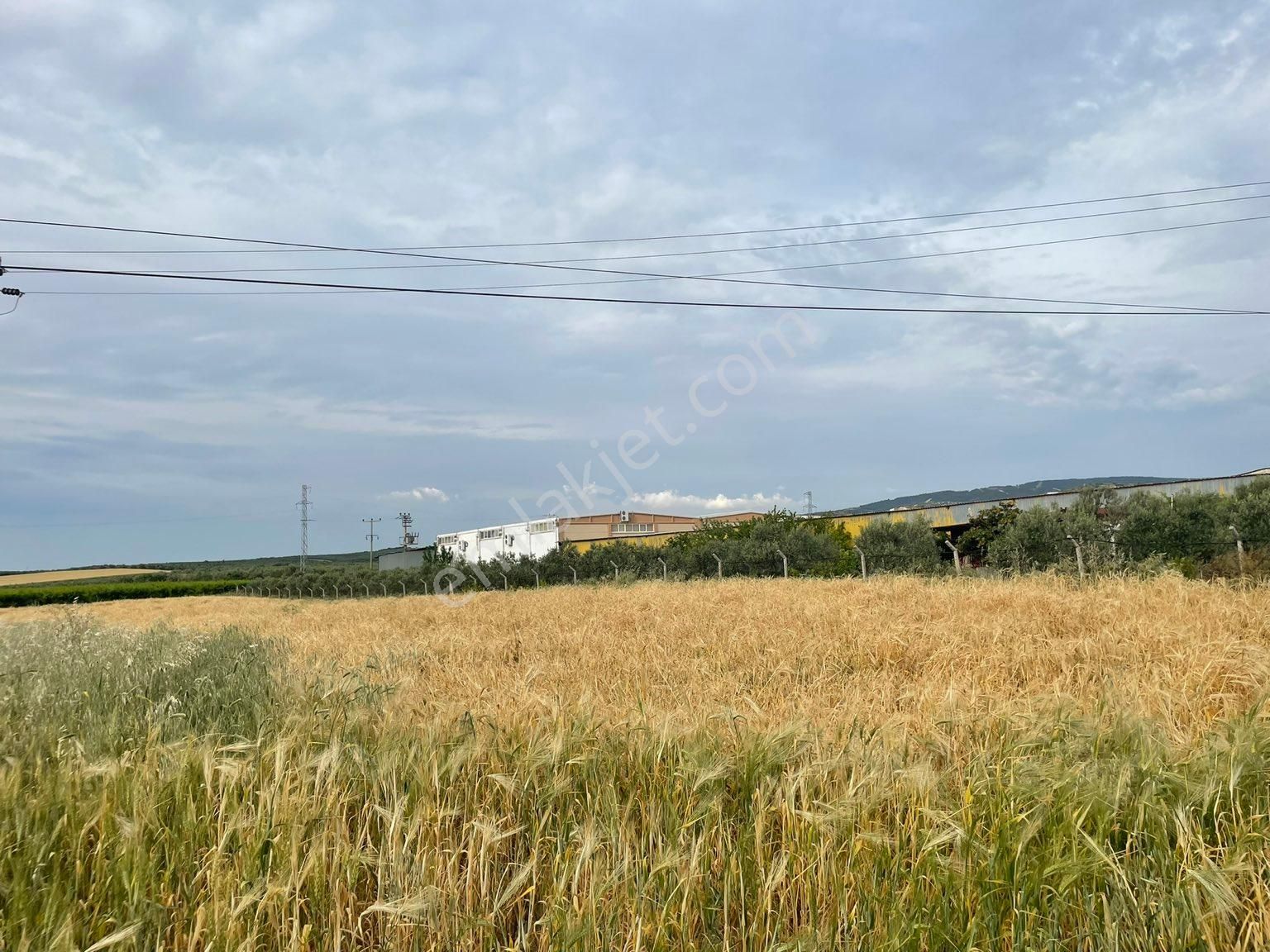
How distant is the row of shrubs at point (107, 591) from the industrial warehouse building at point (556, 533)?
18.4m

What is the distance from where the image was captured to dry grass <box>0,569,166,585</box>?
71.4m

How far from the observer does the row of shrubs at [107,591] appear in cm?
5747

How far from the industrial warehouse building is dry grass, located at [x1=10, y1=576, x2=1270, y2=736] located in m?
42.7

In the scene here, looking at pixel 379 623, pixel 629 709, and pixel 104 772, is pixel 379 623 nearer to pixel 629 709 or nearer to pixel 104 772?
pixel 629 709

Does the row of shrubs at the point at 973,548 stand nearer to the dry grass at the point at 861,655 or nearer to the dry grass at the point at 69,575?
the dry grass at the point at 861,655

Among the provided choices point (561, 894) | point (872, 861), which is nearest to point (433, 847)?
point (561, 894)

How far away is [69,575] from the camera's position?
80938 millimetres

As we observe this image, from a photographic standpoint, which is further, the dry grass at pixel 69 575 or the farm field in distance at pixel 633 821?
the dry grass at pixel 69 575

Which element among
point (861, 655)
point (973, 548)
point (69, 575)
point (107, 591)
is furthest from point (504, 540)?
point (861, 655)

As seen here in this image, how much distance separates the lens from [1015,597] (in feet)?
30.9

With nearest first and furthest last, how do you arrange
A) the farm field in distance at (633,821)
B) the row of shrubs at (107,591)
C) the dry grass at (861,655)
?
the farm field in distance at (633,821) < the dry grass at (861,655) < the row of shrubs at (107,591)

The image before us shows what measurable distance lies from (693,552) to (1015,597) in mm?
23493

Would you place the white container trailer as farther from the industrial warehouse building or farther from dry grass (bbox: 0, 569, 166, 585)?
dry grass (bbox: 0, 569, 166, 585)

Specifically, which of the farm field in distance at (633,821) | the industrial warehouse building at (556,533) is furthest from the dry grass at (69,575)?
the farm field in distance at (633,821)
